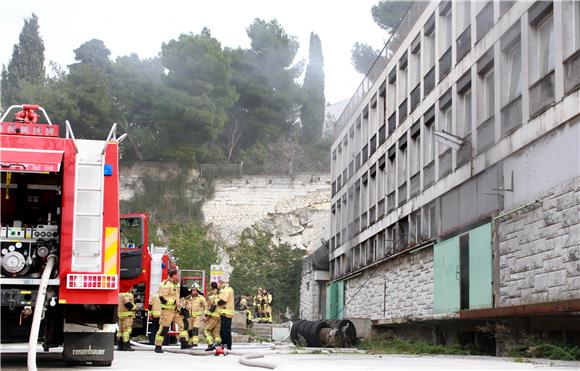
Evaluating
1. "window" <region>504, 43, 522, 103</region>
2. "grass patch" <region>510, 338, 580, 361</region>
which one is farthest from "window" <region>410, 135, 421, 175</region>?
"grass patch" <region>510, 338, 580, 361</region>

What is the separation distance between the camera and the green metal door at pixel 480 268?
18394 millimetres

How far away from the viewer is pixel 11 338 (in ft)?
37.0

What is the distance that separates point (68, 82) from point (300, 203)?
56.9ft

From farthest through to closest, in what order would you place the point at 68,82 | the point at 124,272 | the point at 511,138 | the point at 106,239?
the point at 68,82 → the point at 124,272 → the point at 511,138 → the point at 106,239

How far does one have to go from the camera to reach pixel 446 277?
21.6 metres

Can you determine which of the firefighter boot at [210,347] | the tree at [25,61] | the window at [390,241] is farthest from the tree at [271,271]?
the firefighter boot at [210,347]

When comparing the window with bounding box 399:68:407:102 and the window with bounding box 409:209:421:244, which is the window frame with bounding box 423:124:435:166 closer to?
the window with bounding box 409:209:421:244

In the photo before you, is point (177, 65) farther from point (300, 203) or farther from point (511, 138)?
point (511, 138)

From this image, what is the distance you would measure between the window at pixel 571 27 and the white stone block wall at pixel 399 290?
9.35 m

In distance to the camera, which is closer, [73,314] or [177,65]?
[73,314]

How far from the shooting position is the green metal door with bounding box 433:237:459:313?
68.1 ft

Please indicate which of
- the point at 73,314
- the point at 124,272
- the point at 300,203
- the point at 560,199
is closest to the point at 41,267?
the point at 73,314

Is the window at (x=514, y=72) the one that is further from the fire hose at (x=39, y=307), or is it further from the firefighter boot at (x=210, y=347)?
the fire hose at (x=39, y=307)

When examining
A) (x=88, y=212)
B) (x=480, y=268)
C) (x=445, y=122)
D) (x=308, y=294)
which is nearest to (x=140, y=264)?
(x=480, y=268)
